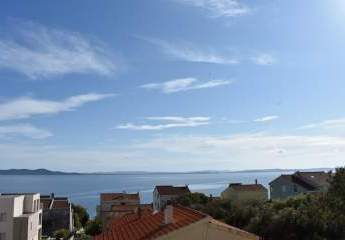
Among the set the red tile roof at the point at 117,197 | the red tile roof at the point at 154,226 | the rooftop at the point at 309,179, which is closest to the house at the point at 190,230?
the red tile roof at the point at 154,226

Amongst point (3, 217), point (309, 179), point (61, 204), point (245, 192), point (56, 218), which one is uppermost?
point (309, 179)

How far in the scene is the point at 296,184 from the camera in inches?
3632

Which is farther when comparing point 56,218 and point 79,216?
point 79,216

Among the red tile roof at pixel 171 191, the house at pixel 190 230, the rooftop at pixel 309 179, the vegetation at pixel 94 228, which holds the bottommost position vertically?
the vegetation at pixel 94 228

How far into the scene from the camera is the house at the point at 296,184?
3565 inches

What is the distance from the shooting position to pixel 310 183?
299 ft

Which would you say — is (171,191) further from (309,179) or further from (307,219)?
(307,219)

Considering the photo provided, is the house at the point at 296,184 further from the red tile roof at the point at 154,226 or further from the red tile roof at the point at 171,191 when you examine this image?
the red tile roof at the point at 154,226

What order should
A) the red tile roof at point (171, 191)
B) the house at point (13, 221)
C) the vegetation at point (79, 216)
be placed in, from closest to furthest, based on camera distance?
the house at point (13, 221) < the red tile roof at point (171, 191) < the vegetation at point (79, 216)

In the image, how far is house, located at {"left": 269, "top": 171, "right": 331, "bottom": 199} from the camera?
90562mm

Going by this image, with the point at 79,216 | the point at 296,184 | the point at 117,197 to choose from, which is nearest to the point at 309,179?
the point at 296,184

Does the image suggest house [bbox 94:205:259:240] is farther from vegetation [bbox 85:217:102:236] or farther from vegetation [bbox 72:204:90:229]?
vegetation [bbox 72:204:90:229]

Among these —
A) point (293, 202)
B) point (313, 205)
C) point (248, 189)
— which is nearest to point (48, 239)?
point (248, 189)

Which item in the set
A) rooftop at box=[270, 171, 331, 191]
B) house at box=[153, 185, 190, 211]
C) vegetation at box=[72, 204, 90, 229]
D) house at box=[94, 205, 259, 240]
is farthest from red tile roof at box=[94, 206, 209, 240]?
vegetation at box=[72, 204, 90, 229]
